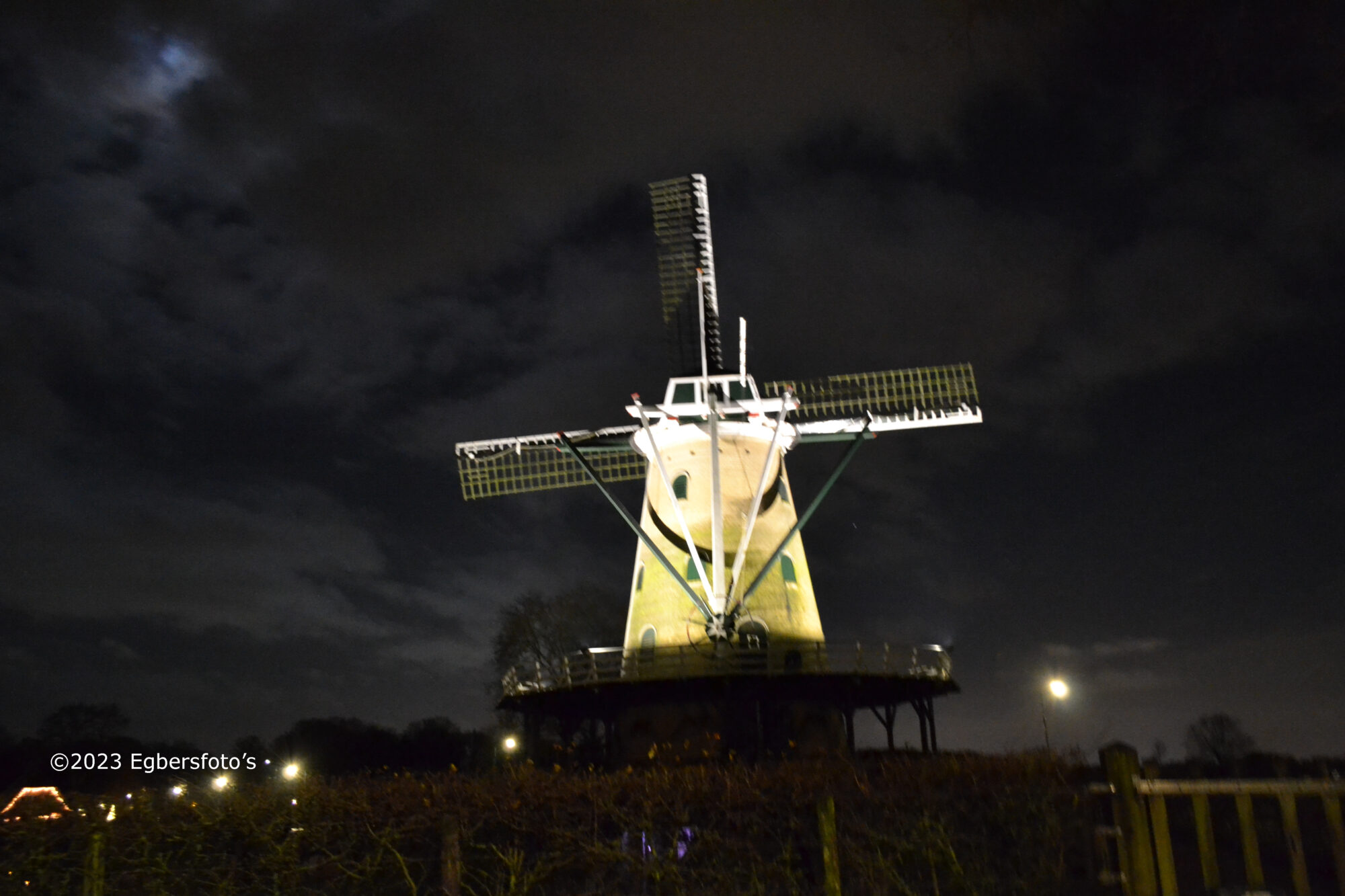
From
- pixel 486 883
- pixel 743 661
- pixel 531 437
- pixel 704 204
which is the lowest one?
pixel 486 883

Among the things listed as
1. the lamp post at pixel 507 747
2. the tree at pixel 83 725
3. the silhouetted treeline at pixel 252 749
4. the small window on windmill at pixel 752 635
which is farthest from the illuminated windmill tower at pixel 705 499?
the tree at pixel 83 725

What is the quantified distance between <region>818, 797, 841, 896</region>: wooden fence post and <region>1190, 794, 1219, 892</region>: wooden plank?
2669 millimetres

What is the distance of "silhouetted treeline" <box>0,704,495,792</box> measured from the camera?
67.7 metres

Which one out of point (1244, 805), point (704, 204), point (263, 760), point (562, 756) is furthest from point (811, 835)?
point (263, 760)

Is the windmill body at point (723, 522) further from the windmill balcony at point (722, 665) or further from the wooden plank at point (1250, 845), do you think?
the wooden plank at point (1250, 845)

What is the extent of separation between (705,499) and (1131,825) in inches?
796

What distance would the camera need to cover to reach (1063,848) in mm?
8203

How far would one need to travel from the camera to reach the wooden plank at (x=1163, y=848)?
7344 mm

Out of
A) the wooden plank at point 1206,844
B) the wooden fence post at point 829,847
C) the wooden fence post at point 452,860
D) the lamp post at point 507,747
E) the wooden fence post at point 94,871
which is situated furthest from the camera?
the lamp post at point 507,747

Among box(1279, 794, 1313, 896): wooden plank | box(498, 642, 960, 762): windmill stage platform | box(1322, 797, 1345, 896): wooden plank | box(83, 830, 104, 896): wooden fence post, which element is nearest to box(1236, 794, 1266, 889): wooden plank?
box(1279, 794, 1313, 896): wooden plank

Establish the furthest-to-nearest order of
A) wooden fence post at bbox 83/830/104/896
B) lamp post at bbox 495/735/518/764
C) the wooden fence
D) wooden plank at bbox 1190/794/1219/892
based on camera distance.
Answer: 1. lamp post at bbox 495/735/518/764
2. wooden fence post at bbox 83/830/104/896
3. wooden plank at bbox 1190/794/1219/892
4. the wooden fence

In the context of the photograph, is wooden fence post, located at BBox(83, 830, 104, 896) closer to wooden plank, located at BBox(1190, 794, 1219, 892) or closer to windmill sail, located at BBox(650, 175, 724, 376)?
wooden plank, located at BBox(1190, 794, 1219, 892)

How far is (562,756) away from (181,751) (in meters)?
66.5

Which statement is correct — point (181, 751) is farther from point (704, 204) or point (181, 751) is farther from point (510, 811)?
point (510, 811)
